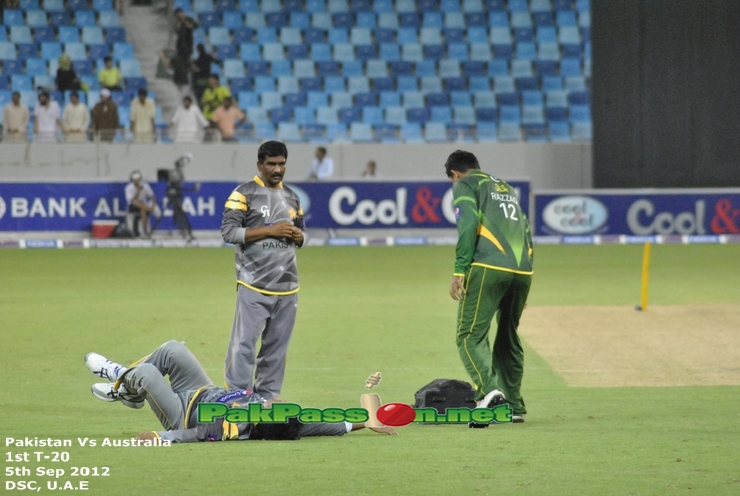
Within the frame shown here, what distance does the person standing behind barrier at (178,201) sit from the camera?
79.7 ft

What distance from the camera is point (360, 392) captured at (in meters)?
9.46

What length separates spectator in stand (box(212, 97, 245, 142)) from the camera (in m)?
27.1

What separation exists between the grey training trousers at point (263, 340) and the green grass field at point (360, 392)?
0.65 metres

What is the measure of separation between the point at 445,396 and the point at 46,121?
20.6 metres

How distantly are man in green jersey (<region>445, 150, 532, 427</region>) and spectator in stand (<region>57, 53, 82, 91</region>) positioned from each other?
2154cm

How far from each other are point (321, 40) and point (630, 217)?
419 inches

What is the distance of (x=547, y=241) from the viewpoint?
25.2m

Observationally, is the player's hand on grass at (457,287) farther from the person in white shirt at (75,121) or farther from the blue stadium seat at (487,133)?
the blue stadium seat at (487,133)

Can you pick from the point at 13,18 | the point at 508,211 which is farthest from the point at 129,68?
the point at 508,211

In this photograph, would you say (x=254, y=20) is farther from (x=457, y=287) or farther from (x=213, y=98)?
(x=457, y=287)

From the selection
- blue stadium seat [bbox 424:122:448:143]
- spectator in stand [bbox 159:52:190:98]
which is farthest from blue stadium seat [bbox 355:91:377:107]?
spectator in stand [bbox 159:52:190:98]

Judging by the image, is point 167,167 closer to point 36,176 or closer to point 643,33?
point 36,176

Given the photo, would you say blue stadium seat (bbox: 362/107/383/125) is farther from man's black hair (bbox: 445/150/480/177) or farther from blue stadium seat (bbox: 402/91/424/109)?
man's black hair (bbox: 445/150/480/177)

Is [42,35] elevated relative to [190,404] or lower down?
elevated
